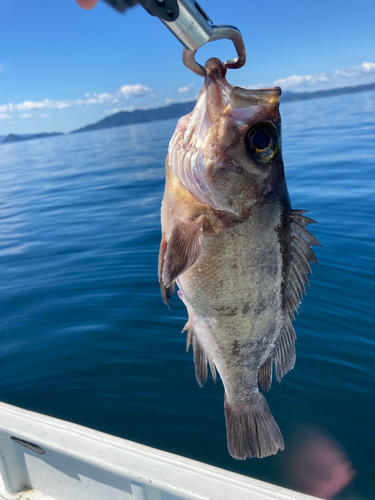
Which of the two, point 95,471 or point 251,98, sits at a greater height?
point 251,98

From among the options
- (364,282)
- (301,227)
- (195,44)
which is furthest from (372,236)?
(195,44)

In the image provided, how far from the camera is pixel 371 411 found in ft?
11.8

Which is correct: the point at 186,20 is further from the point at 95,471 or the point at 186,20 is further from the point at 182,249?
the point at 95,471

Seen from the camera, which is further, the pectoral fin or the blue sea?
the blue sea

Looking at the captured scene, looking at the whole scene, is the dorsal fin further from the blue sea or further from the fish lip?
the blue sea

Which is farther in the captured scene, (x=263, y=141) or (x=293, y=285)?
(x=293, y=285)

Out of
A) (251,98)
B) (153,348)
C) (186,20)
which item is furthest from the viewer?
Result: (153,348)

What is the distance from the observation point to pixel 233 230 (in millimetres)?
1922

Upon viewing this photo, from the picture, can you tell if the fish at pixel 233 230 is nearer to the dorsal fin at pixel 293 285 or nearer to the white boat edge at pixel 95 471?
the dorsal fin at pixel 293 285

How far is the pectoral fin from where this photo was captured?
72.2 inches

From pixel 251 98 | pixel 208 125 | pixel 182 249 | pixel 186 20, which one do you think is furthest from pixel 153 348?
pixel 186 20

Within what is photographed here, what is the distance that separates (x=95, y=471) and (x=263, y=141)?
2.37 meters

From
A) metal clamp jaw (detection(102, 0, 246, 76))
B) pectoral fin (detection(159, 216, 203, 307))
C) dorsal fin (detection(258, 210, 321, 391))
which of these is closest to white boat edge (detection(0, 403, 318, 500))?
dorsal fin (detection(258, 210, 321, 391))

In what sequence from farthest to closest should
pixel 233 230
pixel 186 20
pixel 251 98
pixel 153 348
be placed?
pixel 153 348
pixel 233 230
pixel 251 98
pixel 186 20
